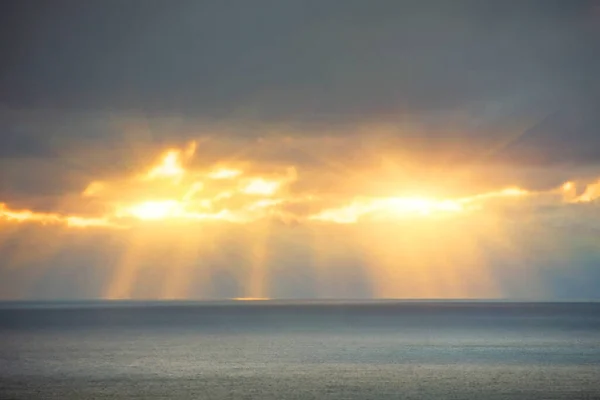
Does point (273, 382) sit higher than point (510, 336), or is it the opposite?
point (510, 336)

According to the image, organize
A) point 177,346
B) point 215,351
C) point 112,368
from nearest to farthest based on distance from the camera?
1. point 112,368
2. point 215,351
3. point 177,346

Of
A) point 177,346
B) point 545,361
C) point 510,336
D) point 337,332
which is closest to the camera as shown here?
point 545,361

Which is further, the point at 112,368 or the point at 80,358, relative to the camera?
the point at 80,358

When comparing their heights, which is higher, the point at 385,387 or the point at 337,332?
the point at 337,332

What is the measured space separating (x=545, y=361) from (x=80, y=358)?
55.8 meters

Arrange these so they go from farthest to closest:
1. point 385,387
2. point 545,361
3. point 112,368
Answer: point 545,361
point 112,368
point 385,387

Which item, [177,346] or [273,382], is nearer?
[273,382]

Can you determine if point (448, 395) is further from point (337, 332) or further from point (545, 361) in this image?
point (337, 332)

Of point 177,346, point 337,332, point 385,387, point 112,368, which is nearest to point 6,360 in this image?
point 112,368

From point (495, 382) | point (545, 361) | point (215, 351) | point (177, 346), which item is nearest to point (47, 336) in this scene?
point (177, 346)

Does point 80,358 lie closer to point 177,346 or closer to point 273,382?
point 177,346

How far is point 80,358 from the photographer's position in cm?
12181

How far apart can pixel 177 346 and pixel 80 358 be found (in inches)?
957

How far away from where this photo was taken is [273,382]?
90.3 m
